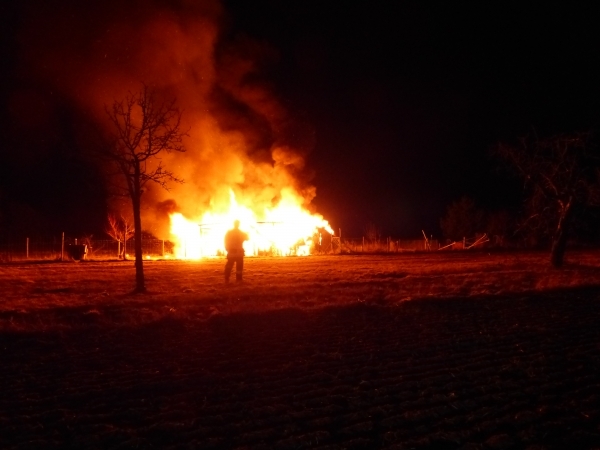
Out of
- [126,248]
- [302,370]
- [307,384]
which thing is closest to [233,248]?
[302,370]

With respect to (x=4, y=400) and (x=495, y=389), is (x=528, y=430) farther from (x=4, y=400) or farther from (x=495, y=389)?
(x=4, y=400)

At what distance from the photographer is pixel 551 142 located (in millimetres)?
23953

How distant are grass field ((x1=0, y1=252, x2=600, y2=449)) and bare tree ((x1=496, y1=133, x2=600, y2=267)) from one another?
988 cm

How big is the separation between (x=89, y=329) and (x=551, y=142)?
20.0 meters

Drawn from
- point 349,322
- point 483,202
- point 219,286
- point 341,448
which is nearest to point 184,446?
point 341,448

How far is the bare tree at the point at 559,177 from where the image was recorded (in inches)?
927

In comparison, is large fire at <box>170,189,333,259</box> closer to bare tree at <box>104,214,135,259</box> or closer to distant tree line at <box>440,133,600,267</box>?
bare tree at <box>104,214,135,259</box>

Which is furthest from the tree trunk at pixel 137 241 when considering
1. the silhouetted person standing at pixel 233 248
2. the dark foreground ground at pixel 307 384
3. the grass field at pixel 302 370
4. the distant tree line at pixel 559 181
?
the distant tree line at pixel 559 181

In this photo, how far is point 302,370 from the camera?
795cm

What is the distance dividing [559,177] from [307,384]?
20355 millimetres

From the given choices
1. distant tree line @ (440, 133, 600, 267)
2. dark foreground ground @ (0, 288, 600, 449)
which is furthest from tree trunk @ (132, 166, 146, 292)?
distant tree line @ (440, 133, 600, 267)

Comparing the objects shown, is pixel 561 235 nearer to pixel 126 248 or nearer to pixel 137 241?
pixel 137 241

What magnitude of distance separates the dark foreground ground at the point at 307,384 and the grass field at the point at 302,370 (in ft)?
0.09

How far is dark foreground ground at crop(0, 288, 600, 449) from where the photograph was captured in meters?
5.66
